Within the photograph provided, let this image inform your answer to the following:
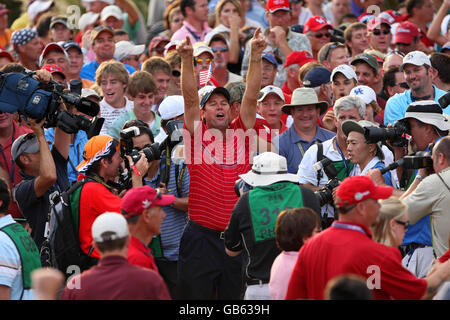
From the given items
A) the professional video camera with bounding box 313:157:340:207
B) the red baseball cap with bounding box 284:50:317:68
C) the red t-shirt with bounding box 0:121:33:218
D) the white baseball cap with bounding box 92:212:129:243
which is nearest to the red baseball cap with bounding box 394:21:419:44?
the red baseball cap with bounding box 284:50:317:68

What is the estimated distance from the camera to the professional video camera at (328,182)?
22.5ft

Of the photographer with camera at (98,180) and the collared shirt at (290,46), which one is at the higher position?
the collared shirt at (290,46)

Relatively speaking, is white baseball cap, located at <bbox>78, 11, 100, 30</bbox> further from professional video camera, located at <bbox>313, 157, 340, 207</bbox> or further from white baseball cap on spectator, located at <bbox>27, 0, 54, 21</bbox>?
professional video camera, located at <bbox>313, 157, 340, 207</bbox>

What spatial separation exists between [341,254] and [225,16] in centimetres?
749

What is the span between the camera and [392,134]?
7086 mm

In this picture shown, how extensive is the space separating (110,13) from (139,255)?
828cm

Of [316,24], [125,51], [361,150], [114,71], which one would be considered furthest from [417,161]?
[125,51]

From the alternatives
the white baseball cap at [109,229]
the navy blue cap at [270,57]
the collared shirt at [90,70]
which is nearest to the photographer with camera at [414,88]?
the navy blue cap at [270,57]

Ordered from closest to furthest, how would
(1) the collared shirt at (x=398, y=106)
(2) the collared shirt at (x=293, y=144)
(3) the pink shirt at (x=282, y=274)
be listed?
1. (3) the pink shirt at (x=282, y=274)
2. (2) the collared shirt at (x=293, y=144)
3. (1) the collared shirt at (x=398, y=106)

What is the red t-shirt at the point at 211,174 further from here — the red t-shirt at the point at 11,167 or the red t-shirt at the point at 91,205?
the red t-shirt at the point at 11,167

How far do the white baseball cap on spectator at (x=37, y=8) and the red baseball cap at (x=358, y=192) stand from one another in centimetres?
1026

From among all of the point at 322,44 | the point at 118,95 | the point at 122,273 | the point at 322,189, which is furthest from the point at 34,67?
the point at 122,273

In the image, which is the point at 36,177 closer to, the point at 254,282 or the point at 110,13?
the point at 254,282

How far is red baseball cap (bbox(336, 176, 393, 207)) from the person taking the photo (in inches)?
203
